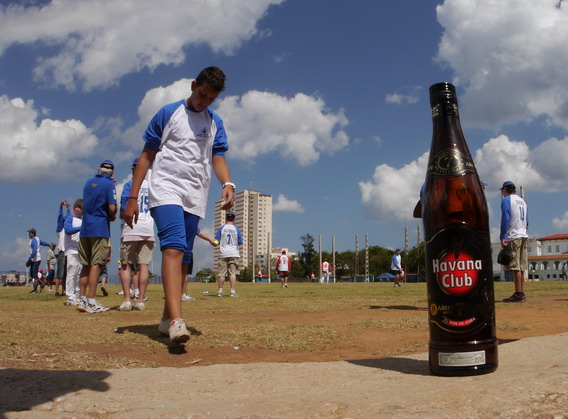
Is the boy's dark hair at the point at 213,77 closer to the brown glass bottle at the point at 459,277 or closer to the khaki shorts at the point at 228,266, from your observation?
the brown glass bottle at the point at 459,277

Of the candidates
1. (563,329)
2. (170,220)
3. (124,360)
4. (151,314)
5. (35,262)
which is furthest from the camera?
(35,262)

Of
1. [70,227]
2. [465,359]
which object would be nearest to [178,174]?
[465,359]

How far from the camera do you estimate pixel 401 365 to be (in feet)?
10.3

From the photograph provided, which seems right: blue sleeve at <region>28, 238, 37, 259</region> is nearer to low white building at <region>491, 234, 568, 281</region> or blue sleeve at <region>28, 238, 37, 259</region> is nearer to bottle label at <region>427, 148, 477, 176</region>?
bottle label at <region>427, 148, 477, 176</region>

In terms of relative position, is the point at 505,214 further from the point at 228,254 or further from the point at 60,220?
the point at 60,220

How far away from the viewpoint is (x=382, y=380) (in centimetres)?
269

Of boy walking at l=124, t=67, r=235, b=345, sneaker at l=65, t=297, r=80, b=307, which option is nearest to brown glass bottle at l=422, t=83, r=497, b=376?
boy walking at l=124, t=67, r=235, b=345

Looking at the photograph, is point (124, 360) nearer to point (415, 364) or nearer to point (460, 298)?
point (415, 364)

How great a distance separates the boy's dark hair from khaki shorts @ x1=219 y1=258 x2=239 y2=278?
31.4 ft

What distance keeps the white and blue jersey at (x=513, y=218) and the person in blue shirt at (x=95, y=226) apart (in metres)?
6.91

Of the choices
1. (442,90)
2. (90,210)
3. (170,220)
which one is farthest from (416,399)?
(90,210)

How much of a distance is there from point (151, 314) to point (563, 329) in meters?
4.99

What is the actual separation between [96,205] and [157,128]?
12.6 ft

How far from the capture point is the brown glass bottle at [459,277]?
8.64ft
